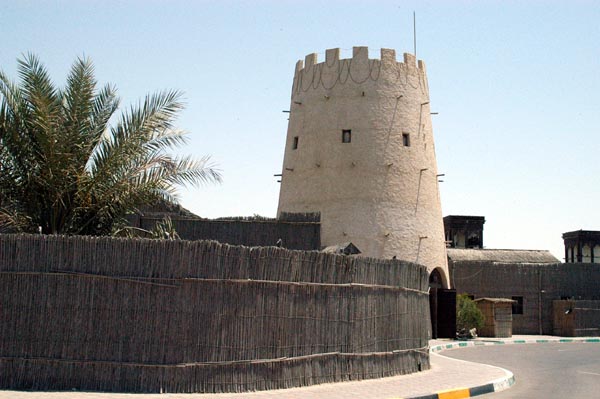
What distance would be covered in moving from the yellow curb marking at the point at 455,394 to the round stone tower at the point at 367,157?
16.7 metres

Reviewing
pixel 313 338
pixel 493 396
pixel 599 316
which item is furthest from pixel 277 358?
pixel 599 316

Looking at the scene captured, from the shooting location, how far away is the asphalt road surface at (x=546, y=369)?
13945 millimetres

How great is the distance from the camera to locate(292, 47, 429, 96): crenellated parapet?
31453mm

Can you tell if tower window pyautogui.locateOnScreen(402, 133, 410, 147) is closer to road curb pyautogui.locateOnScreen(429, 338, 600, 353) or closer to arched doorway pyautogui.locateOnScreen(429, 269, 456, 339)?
arched doorway pyautogui.locateOnScreen(429, 269, 456, 339)

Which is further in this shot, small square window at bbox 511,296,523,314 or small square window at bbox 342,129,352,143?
small square window at bbox 511,296,523,314

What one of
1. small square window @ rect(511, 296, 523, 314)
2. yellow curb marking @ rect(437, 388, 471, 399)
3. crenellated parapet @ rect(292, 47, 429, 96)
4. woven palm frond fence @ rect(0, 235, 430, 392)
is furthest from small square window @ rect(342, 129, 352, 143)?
woven palm frond fence @ rect(0, 235, 430, 392)

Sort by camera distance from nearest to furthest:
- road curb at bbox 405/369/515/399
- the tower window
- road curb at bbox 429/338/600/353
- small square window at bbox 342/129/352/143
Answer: road curb at bbox 405/369/515/399 < road curb at bbox 429/338/600/353 < small square window at bbox 342/129/352/143 < the tower window

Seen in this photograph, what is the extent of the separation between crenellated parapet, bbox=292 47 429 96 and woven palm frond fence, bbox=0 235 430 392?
19.6 meters

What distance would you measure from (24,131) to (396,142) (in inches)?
751

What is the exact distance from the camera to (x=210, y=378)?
1179 cm

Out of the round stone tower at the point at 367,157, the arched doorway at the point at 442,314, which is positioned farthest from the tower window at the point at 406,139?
the arched doorway at the point at 442,314

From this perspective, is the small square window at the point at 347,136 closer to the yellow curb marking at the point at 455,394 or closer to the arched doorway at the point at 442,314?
the arched doorway at the point at 442,314

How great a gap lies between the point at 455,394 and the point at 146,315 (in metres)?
5.11

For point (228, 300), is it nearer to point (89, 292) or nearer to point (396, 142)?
point (89, 292)
